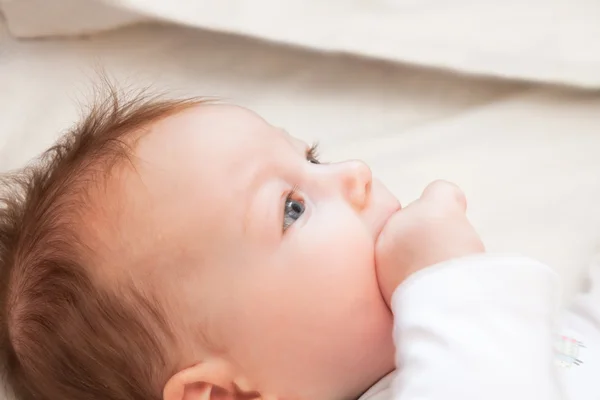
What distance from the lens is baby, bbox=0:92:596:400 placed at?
69 cm

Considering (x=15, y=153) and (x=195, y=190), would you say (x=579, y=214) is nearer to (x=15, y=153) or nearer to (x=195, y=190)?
(x=195, y=190)

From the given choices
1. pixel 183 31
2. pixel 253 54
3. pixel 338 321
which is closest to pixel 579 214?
pixel 338 321

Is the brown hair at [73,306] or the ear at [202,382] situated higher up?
the brown hair at [73,306]

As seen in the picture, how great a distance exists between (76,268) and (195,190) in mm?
131

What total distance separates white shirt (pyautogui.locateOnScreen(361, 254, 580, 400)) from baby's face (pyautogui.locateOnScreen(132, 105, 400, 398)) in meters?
0.06

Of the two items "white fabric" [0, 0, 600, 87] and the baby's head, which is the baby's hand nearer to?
the baby's head

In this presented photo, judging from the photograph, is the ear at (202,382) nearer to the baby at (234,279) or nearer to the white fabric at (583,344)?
the baby at (234,279)

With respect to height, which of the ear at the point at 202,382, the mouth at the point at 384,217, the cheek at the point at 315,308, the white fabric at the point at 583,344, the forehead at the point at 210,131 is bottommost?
the white fabric at the point at 583,344

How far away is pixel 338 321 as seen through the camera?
73 centimetres

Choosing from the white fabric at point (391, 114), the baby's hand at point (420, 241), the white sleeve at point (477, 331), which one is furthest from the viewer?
the white fabric at point (391, 114)

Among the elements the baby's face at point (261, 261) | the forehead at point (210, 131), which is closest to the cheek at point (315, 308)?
the baby's face at point (261, 261)

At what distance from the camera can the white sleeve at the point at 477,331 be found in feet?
2.08

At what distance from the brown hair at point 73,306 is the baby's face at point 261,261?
0.03 meters

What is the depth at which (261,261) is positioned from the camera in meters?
0.72
